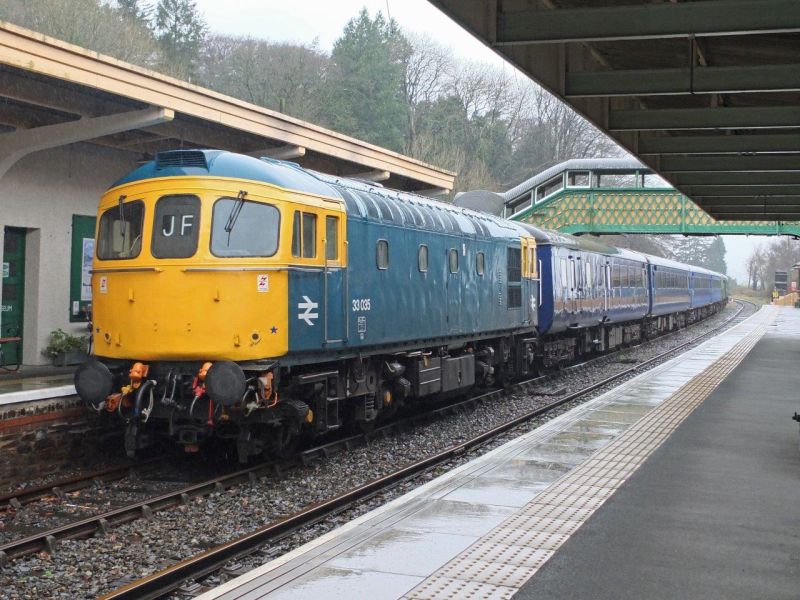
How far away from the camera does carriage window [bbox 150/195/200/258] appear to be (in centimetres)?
953

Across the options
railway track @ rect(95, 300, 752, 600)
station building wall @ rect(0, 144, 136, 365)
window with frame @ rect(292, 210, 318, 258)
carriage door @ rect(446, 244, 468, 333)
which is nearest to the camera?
railway track @ rect(95, 300, 752, 600)

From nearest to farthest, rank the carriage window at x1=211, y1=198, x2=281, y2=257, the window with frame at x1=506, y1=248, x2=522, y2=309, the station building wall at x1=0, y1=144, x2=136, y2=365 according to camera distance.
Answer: the carriage window at x1=211, y1=198, x2=281, y2=257
the station building wall at x1=0, y1=144, x2=136, y2=365
the window with frame at x1=506, y1=248, x2=522, y2=309

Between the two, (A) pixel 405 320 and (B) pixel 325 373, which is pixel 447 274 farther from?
(B) pixel 325 373

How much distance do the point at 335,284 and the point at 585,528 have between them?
15.8ft

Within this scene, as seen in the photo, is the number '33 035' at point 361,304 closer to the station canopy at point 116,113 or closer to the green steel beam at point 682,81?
the green steel beam at point 682,81

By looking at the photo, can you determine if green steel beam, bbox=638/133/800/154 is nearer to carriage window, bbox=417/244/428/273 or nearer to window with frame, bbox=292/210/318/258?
carriage window, bbox=417/244/428/273

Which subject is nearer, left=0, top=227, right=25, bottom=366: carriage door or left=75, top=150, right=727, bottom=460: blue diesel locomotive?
left=75, top=150, right=727, bottom=460: blue diesel locomotive

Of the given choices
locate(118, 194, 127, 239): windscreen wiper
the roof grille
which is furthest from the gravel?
the roof grille

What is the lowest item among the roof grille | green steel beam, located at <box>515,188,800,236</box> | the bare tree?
the roof grille

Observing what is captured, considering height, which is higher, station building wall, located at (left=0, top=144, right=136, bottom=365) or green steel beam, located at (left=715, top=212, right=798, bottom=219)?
green steel beam, located at (left=715, top=212, right=798, bottom=219)

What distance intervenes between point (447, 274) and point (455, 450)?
3.54 m

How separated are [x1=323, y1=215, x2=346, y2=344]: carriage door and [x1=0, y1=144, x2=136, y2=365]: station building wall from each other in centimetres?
580

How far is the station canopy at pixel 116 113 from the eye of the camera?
10.9 metres

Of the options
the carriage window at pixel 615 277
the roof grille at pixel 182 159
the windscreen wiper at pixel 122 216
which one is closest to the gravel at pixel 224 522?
the windscreen wiper at pixel 122 216
